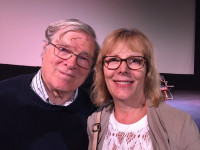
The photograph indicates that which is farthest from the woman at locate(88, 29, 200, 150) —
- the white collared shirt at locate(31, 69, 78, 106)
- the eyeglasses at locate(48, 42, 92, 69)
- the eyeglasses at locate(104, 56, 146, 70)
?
the white collared shirt at locate(31, 69, 78, 106)

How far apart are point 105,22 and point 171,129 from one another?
2344mm

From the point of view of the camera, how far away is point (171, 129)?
1104 mm

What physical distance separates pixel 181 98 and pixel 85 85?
1409 mm

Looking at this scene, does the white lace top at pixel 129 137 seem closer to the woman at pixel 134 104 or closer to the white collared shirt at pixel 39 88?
the woman at pixel 134 104

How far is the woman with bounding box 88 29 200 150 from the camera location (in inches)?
45.3

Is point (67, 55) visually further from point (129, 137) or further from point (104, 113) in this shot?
point (129, 137)

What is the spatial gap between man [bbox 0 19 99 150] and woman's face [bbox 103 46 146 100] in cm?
34

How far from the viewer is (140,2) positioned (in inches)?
120

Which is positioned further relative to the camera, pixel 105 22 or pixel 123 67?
pixel 105 22

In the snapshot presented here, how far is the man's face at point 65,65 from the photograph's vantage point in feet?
4.79

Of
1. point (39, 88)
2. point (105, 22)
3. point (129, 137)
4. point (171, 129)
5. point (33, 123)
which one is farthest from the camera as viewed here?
point (105, 22)

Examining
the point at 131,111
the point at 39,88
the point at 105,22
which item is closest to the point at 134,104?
the point at 131,111

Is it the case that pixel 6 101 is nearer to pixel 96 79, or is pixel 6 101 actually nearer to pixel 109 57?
pixel 96 79

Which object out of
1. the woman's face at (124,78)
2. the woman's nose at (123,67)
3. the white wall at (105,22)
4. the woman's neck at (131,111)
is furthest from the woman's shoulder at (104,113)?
the white wall at (105,22)
